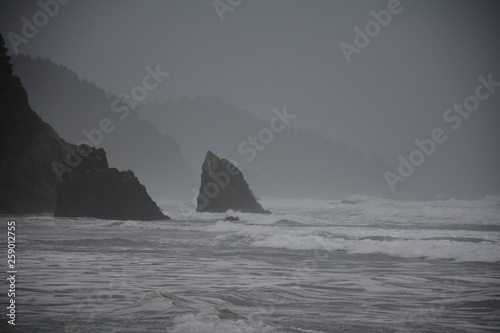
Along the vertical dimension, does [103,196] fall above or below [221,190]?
below

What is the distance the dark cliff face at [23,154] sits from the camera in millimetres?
40188

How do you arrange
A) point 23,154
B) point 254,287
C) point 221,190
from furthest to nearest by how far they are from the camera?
1. point 221,190
2. point 23,154
3. point 254,287

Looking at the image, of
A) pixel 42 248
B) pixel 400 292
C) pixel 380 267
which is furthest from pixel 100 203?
pixel 400 292

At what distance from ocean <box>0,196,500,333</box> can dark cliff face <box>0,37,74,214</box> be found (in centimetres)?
2181

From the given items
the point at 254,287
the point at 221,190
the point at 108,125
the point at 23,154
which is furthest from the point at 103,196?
the point at 108,125

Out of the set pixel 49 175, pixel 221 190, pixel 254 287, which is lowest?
pixel 254 287

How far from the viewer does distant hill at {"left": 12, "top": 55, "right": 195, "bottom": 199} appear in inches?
5650

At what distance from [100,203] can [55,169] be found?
6.54 metres

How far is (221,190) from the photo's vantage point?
5009 centimetres

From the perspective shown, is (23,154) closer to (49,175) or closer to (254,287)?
(49,175)

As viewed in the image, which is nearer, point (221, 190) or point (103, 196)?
point (103, 196)

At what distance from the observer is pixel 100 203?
132 feet

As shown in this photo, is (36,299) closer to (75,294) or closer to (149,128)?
(75,294)

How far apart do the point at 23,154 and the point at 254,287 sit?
37288 millimetres
